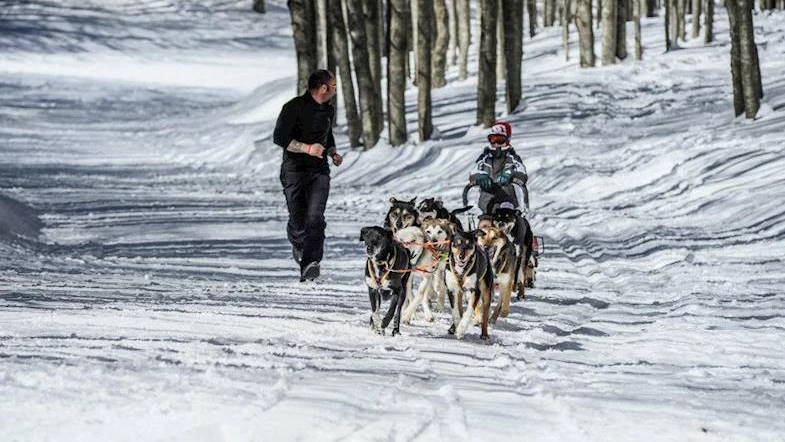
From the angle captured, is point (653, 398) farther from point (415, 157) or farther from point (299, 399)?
point (415, 157)

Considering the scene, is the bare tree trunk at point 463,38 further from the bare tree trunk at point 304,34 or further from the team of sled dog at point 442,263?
the team of sled dog at point 442,263

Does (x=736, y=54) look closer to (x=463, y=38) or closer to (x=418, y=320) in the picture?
(x=418, y=320)

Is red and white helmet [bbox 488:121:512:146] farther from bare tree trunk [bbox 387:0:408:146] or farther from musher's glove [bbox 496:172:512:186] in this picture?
bare tree trunk [bbox 387:0:408:146]

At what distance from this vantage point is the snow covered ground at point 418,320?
6.09m

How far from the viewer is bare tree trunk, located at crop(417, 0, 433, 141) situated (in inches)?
1065

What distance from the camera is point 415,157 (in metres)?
26.2

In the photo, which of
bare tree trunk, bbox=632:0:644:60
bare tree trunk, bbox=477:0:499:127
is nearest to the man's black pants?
bare tree trunk, bbox=477:0:499:127

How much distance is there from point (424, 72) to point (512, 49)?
415 centimetres

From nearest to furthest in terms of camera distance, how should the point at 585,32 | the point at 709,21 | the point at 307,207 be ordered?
1. the point at 307,207
2. the point at 585,32
3. the point at 709,21

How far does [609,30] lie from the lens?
132 feet

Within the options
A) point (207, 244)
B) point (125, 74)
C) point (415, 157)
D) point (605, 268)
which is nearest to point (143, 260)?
point (207, 244)

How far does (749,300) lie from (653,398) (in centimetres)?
448

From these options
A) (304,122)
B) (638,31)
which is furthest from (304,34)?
(304,122)

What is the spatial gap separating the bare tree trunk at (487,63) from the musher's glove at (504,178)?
604 inches
